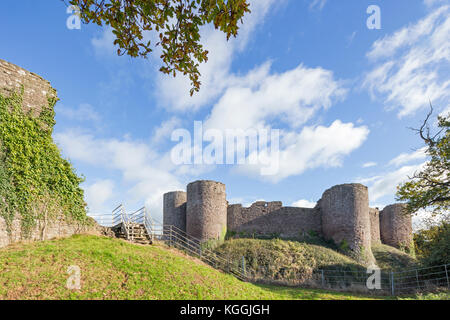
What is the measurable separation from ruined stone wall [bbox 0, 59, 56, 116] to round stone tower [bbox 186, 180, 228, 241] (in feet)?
38.8

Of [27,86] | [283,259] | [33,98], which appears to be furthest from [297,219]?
[27,86]

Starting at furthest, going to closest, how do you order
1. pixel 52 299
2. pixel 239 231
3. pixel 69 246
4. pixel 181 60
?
pixel 239 231, pixel 69 246, pixel 52 299, pixel 181 60

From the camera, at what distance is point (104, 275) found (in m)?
7.85

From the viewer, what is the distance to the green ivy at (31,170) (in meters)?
10.1

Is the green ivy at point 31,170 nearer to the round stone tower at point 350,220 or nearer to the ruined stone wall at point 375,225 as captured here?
the round stone tower at point 350,220

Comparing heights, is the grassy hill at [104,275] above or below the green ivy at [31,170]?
below

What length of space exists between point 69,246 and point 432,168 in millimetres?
15773

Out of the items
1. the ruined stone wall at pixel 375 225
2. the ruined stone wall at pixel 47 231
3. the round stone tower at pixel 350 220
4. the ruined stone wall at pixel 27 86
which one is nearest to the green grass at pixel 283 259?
the round stone tower at pixel 350 220

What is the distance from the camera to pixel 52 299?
6.48 meters

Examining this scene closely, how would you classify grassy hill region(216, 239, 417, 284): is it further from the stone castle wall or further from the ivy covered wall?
the ivy covered wall

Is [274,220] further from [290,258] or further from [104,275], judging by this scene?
[104,275]

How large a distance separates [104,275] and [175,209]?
15820mm
